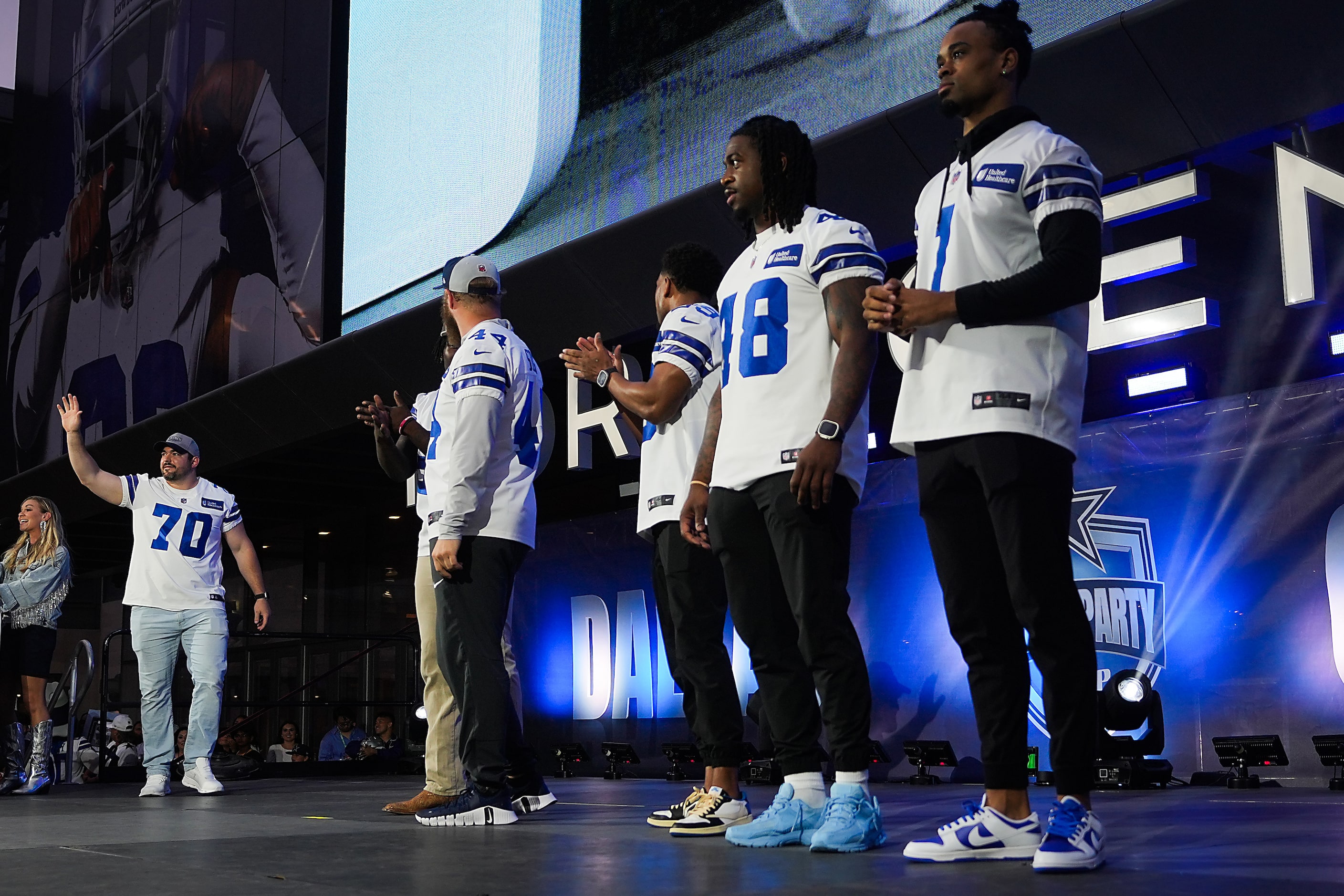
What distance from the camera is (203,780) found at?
6.50 metres

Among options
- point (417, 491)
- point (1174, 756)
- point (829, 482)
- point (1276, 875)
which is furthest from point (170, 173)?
point (1276, 875)

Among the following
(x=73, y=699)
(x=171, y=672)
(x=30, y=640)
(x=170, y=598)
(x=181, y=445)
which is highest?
(x=181, y=445)

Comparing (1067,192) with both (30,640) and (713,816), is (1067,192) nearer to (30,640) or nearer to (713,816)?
(713,816)

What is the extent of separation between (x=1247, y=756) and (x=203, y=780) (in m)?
5.43

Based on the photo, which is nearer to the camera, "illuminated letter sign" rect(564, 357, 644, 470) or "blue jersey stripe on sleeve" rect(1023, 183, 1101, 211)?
"blue jersey stripe on sleeve" rect(1023, 183, 1101, 211)

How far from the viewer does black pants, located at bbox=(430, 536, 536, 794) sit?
4.05 meters

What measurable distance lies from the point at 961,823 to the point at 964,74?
167 cm

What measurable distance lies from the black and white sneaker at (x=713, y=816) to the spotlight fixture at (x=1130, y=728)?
3.51m

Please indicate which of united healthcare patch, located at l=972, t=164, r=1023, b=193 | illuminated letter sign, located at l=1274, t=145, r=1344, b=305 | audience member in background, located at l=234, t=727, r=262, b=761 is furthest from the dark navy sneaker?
audience member in background, located at l=234, t=727, r=262, b=761

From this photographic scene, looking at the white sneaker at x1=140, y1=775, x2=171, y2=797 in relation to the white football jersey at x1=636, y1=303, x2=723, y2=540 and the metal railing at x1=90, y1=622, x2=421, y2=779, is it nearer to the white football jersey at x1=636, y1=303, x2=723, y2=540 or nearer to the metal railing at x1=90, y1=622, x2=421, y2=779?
the metal railing at x1=90, y1=622, x2=421, y2=779

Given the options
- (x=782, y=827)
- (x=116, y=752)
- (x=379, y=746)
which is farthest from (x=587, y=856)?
(x=116, y=752)

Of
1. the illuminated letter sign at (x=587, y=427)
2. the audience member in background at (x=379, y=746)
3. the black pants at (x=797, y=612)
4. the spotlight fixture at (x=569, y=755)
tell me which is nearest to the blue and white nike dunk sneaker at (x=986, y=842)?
the black pants at (x=797, y=612)

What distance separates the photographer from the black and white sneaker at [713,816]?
3.53 m

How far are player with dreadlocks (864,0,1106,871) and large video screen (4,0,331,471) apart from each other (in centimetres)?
1123
